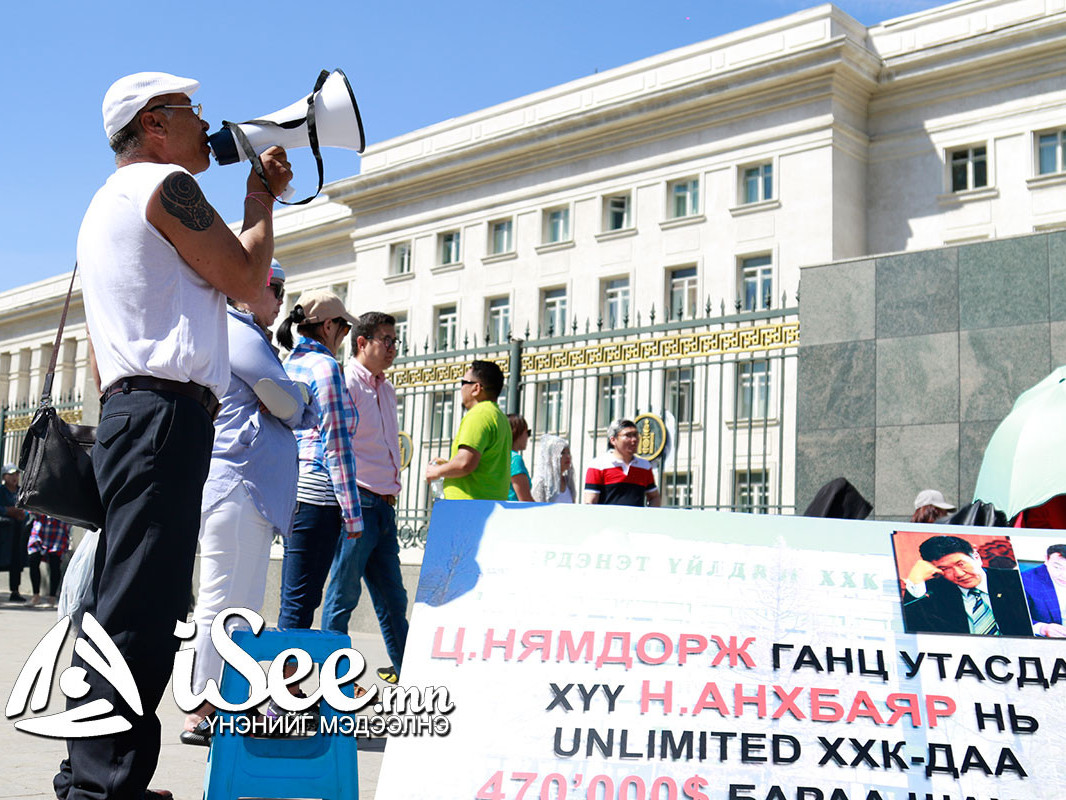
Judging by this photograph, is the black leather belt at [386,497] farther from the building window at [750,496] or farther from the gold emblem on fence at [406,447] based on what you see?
the gold emblem on fence at [406,447]

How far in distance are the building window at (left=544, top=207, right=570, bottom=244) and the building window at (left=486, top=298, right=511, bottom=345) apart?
232 cm

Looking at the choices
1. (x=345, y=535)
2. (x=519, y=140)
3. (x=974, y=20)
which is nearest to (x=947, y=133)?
(x=974, y=20)

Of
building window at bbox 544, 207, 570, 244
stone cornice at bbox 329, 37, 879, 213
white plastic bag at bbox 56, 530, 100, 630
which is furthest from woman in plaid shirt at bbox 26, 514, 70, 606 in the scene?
building window at bbox 544, 207, 570, 244

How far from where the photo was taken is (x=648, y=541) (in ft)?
9.60

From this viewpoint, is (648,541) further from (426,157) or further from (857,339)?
(426,157)

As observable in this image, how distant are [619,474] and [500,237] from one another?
1140 inches

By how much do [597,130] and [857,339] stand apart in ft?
87.0

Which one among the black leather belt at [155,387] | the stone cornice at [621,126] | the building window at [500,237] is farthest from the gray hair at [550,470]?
the building window at [500,237]

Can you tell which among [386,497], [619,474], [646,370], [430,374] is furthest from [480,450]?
[430,374]

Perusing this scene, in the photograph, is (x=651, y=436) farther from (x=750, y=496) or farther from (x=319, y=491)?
(x=319, y=491)

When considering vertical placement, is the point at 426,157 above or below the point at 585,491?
above

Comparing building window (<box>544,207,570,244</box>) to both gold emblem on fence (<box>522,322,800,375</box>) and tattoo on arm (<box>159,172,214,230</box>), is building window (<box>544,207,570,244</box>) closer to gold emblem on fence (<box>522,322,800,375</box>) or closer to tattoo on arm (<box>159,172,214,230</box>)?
gold emblem on fence (<box>522,322,800,375</box>)

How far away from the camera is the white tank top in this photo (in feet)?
9.37

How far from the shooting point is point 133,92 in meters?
3.02
